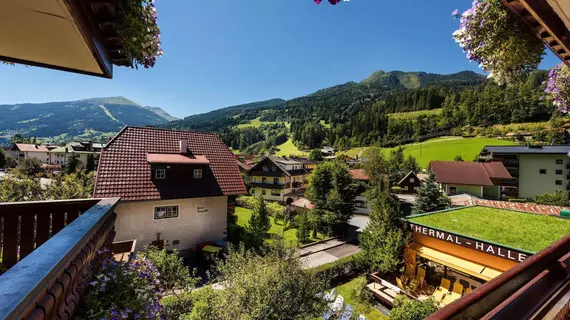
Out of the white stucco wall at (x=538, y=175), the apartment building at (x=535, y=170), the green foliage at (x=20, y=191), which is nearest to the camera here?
the green foliage at (x=20, y=191)

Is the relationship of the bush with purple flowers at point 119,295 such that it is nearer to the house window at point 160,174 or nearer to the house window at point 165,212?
the house window at point 165,212

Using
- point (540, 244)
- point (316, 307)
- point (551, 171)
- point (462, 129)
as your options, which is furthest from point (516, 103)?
point (316, 307)

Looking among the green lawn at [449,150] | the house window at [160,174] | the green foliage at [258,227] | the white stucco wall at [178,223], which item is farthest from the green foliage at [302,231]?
the green lawn at [449,150]

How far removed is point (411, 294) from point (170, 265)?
11.5 metres

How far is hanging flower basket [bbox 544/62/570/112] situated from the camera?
424 centimetres

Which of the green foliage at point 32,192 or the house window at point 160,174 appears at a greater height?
the house window at point 160,174

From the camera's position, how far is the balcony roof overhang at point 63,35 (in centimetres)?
172

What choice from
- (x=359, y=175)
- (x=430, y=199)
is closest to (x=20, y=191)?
(x=430, y=199)

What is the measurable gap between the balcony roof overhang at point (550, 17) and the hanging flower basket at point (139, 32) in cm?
303

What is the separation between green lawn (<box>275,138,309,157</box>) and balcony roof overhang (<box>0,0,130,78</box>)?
104341 millimetres

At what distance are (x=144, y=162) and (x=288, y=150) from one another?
339 feet

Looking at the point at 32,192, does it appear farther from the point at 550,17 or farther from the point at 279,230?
the point at 550,17

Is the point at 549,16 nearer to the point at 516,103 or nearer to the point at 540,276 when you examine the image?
the point at 540,276

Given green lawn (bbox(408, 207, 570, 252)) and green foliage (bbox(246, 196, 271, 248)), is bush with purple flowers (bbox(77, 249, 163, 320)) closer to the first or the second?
green lawn (bbox(408, 207, 570, 252))
